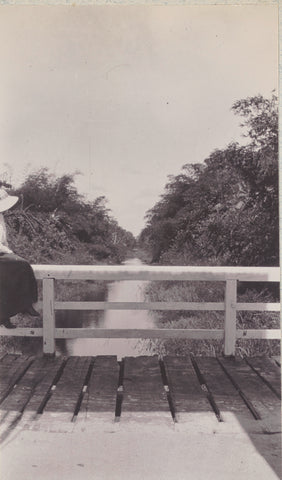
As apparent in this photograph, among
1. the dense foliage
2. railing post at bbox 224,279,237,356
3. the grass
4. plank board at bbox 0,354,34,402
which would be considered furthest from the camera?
the dense foliage

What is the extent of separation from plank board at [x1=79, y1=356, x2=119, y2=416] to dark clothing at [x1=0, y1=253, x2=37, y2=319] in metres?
0.81

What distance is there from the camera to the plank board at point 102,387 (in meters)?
3.13

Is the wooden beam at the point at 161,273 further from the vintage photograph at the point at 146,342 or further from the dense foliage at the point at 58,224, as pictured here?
the dense foliage at the point at 58,224

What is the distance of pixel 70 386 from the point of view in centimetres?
351

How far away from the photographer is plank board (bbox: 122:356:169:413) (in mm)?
3139

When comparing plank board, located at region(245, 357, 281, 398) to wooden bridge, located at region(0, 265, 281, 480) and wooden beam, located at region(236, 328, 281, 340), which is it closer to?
wooden bridge, located at region(0, 265, 281, 480)

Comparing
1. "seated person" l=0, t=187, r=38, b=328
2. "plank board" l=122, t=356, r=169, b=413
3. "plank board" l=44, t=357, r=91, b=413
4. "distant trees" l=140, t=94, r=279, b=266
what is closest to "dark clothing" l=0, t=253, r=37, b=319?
"seated person" l=0, t=187, r=38, b=328

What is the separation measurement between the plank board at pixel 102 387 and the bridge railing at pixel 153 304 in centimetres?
32

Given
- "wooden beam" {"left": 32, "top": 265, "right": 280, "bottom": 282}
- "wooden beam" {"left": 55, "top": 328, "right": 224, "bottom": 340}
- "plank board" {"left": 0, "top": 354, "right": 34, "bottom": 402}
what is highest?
"wooden beam" {"left": 32, "top": 265, "right": 280, "bottom": 282}

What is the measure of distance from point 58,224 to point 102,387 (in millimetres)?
13655

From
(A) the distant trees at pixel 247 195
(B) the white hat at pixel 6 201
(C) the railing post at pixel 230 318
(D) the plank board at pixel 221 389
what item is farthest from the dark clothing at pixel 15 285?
(A) the distant trees at pixel 247 195

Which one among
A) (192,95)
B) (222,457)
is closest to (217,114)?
(192,95)

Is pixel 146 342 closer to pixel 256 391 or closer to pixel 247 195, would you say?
pixel 247 195

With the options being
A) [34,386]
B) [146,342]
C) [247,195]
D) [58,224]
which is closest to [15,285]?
[34,386]
